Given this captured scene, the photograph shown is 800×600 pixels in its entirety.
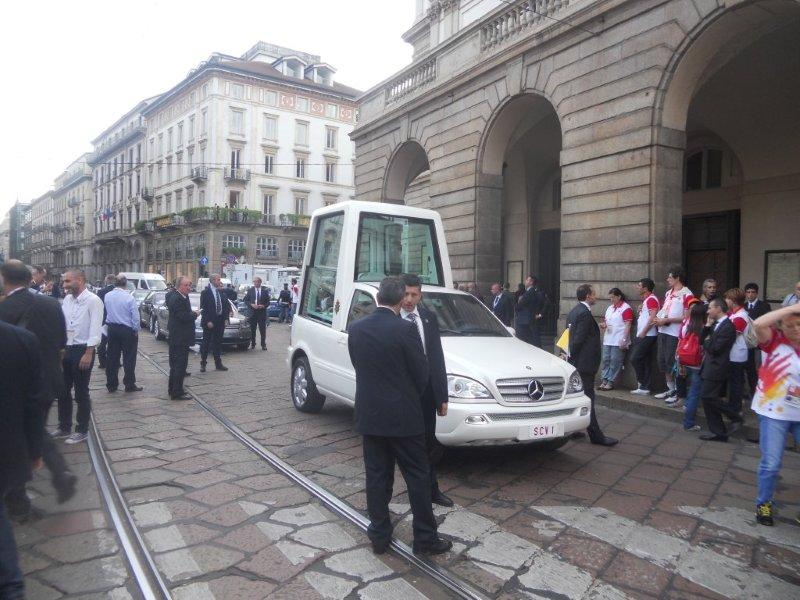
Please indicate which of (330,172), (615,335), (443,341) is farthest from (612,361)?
(330,172)

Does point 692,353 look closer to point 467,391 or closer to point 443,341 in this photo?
point 443,341

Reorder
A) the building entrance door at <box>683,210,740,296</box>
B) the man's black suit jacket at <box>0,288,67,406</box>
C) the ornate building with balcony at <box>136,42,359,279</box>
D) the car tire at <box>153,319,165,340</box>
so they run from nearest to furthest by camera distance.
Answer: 1. the man's black suit jacket at <box>0,288,67,406</box>
2. the building entrance door at <box>683,210,740,296</box>
3. the car tire at <box>153,319,165,340</box>
4. the ornate building with balcony at <box>136,42,359,279</box>

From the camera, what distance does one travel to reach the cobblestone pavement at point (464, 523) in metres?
3.42

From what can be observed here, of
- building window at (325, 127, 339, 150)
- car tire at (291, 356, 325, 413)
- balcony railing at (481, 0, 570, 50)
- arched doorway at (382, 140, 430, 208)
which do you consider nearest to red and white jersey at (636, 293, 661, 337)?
car tire at (291, 356, 325, 413)

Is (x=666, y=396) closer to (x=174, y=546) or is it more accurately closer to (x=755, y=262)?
(x=755, y=262)

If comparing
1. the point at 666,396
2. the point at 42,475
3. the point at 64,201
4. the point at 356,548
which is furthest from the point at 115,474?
the point at 64,201

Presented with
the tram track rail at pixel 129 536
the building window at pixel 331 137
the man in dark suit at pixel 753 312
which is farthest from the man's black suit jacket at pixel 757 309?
the building window at pixel 331 137

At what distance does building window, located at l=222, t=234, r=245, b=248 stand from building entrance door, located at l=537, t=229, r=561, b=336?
117 feet

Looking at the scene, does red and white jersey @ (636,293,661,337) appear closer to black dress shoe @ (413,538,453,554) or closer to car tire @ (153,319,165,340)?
black dress shoe @ (413,538,453,554)

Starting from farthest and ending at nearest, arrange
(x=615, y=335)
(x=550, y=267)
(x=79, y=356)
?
1. (x=550, y=267)
2. (x=615, y=335)
3. (x=79, y=356)

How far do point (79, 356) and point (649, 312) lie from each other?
752 centimetres

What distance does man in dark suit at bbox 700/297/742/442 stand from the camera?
20.9 ft

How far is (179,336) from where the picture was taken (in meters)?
8.77

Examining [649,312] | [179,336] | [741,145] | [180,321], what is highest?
[741,145]
